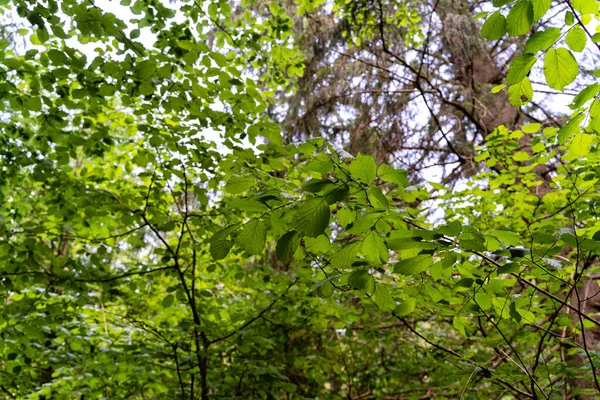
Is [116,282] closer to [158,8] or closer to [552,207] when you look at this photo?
[158,8]

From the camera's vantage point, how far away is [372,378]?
4578 millimetres

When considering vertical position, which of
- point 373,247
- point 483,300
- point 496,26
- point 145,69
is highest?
point 145,69

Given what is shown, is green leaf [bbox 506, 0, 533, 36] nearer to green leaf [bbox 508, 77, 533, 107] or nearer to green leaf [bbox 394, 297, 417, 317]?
green leaf [bbox 508, 77, 533, 107]

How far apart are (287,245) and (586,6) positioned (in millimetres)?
855

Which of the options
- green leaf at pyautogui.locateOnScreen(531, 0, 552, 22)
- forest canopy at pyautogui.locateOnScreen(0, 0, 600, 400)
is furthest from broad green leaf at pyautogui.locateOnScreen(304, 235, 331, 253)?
green leaf at pyautogui.locateOnScreen(531, 0, 552, 22)

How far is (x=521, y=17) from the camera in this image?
0.91m

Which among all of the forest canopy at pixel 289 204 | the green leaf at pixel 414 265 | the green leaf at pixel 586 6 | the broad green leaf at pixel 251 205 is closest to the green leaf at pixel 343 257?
the forest canopy at pixel 289 204

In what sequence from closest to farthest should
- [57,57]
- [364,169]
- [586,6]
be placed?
[586,6], [364,169], [57,57]

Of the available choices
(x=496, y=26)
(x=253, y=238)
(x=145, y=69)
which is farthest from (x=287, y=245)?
(x=145, y=69)

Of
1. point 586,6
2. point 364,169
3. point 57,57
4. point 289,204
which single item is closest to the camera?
point 586,6

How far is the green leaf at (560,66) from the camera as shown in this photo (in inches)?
37.4

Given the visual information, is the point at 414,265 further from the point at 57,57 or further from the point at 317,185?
the point at 57,57

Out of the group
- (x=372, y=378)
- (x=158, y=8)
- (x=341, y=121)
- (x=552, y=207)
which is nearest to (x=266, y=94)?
(x=158, y=8)

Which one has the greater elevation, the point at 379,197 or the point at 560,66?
the point at 560,66
